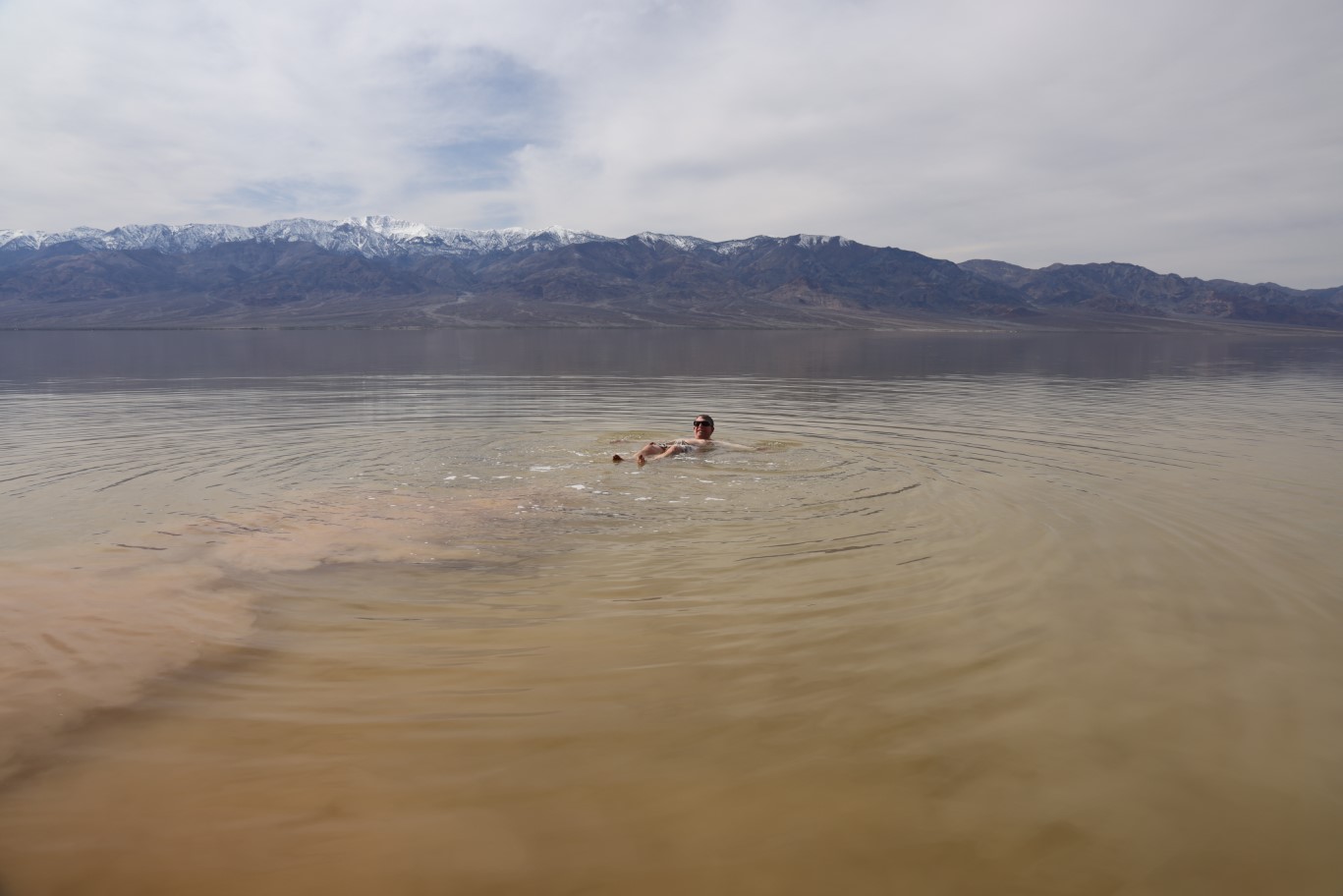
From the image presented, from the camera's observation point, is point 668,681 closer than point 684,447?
Yes

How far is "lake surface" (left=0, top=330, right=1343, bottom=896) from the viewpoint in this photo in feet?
15.0

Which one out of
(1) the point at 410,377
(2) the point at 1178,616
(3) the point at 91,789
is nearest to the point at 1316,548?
(2) the point at 1178,616

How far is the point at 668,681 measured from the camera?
259 inches

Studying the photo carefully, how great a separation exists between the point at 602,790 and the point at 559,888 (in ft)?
2.72

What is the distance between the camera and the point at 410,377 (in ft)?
135

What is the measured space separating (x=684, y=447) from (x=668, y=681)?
10.5 m

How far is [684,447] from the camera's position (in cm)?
1688

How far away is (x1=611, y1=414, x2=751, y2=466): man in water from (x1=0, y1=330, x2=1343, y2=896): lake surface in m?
1.04

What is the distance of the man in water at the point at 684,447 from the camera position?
1638 centimetres

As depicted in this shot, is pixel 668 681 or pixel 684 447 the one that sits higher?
pixel 684 447

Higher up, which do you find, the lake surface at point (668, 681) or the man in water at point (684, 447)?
the man in water at point (684, 447)

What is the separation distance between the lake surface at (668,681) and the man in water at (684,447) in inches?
40.9

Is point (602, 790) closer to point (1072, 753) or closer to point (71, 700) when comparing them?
point (1072, 753)

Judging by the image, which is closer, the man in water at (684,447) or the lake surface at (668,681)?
the lake surface at (668,681)
